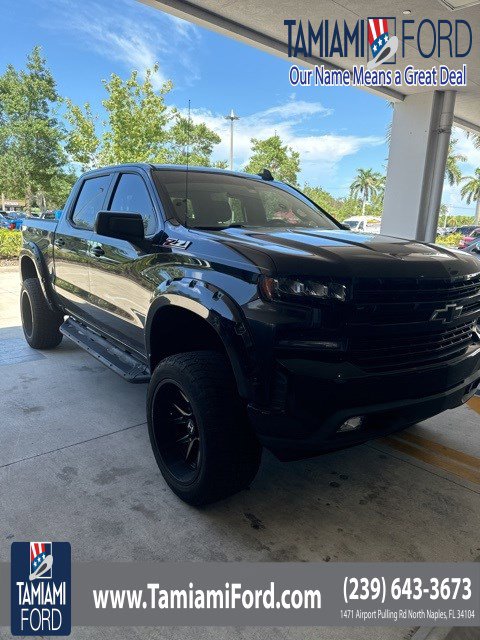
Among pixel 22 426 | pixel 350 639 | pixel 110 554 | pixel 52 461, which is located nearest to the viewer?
pixel 350 639

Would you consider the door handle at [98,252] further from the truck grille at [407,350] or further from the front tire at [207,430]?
the truck grille at [407,350]

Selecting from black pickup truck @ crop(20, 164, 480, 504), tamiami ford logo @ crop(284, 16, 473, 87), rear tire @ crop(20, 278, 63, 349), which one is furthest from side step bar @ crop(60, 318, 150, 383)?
tamiami ford logo @ crop(284, 16, 473, 87)

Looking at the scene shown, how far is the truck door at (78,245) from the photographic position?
375 cm

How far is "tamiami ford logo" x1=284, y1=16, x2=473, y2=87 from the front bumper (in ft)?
19.8

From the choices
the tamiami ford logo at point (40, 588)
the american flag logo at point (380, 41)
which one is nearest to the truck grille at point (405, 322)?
the tamiami ford logo at point (40, 588)

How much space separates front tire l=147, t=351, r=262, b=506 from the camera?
6.95 feet

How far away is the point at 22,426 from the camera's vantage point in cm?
328

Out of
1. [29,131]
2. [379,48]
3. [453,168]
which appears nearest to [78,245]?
[379,48]

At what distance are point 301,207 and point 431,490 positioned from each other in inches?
85.2

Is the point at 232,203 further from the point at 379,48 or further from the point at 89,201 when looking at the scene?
the point at 379,48

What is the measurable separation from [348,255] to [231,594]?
1.54 meters

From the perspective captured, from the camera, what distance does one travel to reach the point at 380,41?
6.75m

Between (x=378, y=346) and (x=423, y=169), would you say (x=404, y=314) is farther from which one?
(x=423, y=169)

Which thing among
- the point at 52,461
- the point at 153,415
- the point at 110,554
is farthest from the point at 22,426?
the point at 110,554
